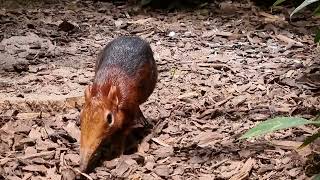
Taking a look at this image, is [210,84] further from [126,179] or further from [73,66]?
[126,179]

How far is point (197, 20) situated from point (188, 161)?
4292mm

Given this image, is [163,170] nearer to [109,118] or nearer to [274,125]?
[109,118]

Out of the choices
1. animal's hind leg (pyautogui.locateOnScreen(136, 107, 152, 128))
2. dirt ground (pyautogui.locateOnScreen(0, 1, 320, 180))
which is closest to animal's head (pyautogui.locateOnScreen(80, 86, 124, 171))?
dirt ground (pyautogui.locateOnScreen(0, 1, 320, 180))

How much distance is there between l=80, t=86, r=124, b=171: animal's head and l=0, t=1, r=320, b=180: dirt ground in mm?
184

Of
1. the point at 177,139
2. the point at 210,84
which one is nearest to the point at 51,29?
the point at 210,84

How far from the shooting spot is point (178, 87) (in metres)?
5.72

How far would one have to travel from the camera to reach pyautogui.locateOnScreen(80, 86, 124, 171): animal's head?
4.00m

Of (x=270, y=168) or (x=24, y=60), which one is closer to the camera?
(x=270, y=168)

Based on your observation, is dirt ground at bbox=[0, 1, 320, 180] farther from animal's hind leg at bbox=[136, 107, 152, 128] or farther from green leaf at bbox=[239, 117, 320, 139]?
green leaf at bbox=[239, 117, 320, 139]

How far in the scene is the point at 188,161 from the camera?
421cm

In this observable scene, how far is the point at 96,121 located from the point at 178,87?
183 centimetres

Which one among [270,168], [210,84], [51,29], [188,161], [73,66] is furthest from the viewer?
[51,29]

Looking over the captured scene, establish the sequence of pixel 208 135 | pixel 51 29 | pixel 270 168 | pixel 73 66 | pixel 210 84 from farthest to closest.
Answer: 1. pixel 51 29
2. pixel 73 66
3. pixel 210 84
4. pixel 208 135
5. pixel 270 168

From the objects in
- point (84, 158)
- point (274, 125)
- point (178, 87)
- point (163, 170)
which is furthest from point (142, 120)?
point (274, 125)
